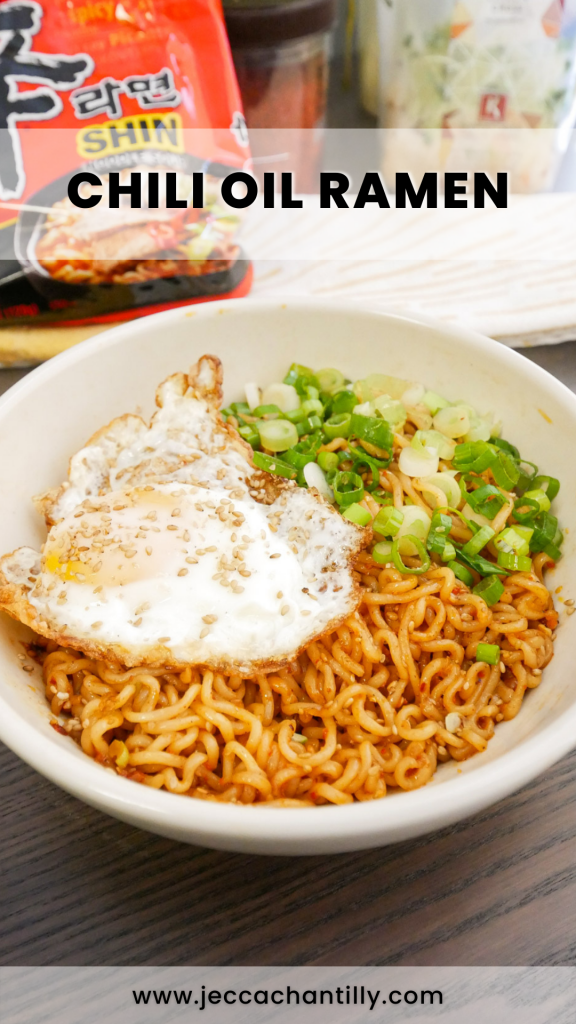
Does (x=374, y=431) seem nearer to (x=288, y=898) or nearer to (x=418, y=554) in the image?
(x=418, y=554)

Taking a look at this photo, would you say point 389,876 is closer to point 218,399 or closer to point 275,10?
point 218,399

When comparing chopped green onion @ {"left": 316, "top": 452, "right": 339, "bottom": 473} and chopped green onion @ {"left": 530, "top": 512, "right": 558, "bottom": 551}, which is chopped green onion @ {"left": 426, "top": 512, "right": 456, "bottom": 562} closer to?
→ chopped green onion @ {"left": 530, "top": 512, "right": 558, "bottom": 551}

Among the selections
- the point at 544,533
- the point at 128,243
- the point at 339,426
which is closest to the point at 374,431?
the point at 339,426

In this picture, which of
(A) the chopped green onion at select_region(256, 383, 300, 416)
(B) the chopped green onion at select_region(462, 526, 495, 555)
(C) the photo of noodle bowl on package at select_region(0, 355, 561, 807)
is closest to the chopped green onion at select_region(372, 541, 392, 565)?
(C) the photo of noodle bowl on package at select_region(0, 355, 561, 807)

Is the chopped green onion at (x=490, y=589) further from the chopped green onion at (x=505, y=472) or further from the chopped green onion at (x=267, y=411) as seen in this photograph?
the chopped green onion at (x=267, y=411)

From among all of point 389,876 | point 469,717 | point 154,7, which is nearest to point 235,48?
point 154,7

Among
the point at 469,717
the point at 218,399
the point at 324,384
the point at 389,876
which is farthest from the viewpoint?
the point at 324,384
